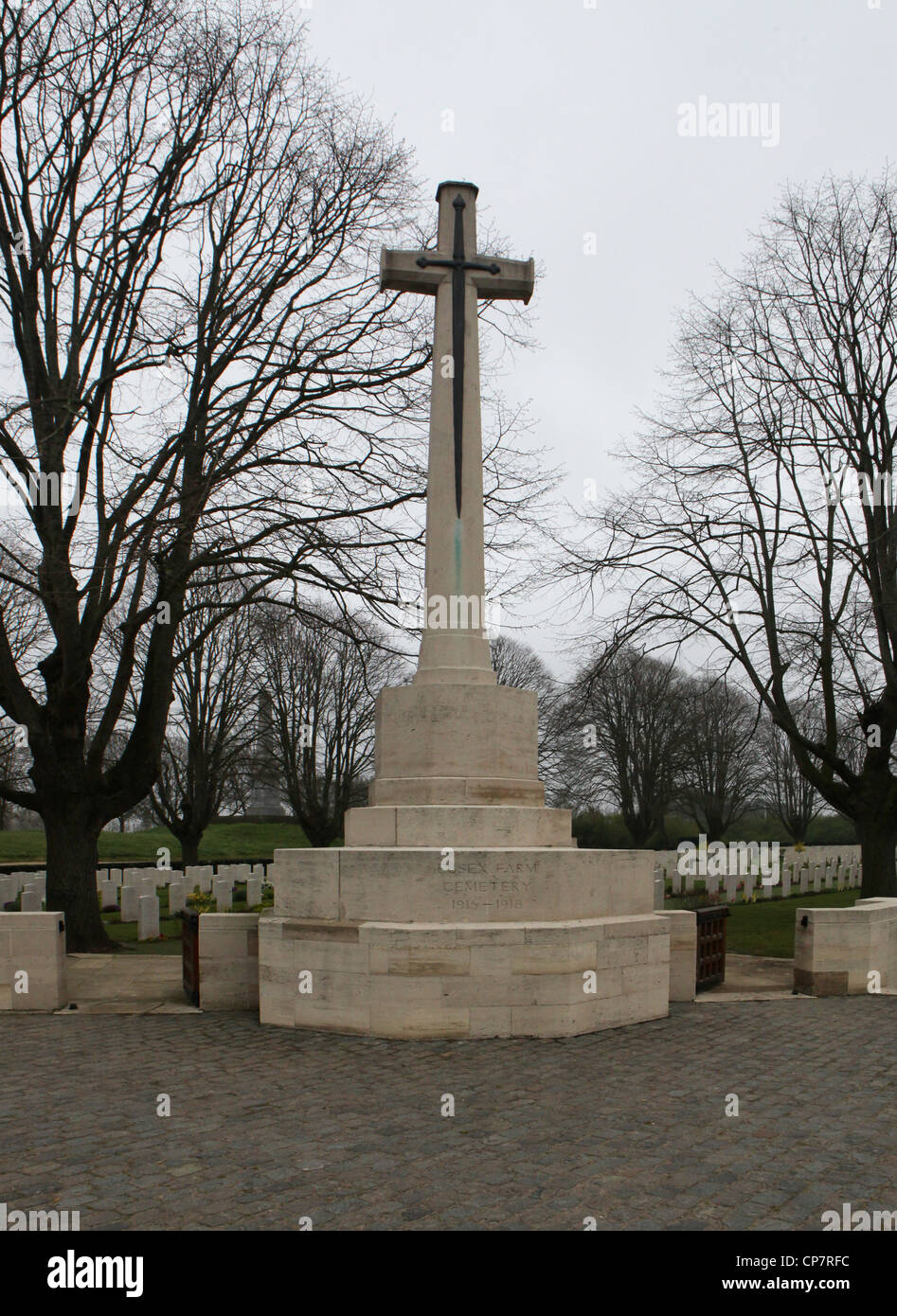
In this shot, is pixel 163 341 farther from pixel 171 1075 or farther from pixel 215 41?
pixel 171 1075

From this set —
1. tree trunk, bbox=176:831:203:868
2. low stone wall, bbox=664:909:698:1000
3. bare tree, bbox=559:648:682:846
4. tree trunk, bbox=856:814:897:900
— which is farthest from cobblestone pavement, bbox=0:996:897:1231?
bare tree, bbox=559:648:682:846

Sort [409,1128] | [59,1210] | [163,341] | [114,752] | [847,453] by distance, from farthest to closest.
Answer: [114,752] → [847,453] → [163,341] → [409,1128] → [59,1210]

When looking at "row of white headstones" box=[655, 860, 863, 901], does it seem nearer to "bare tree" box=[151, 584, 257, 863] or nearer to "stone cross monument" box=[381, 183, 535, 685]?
"bare tree" box=[151, 584, 257, 863]

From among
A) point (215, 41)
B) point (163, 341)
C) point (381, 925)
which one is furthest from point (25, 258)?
point (381, 925)

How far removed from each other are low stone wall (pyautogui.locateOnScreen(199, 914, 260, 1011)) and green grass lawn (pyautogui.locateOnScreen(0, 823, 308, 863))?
21911mm

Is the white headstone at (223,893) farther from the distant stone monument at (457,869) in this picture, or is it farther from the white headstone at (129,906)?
the distant stone monument at (457,869)

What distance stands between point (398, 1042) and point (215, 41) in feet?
42.2

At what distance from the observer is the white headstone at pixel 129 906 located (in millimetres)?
17766

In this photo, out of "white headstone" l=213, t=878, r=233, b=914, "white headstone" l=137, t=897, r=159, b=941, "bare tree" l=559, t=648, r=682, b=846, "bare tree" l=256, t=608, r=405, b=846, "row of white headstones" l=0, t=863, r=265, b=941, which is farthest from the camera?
"bare tree" l=559, t=648, r=682, b=846

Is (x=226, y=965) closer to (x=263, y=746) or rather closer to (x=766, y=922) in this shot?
(x=766, y=922)

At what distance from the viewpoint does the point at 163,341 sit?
12766 mm

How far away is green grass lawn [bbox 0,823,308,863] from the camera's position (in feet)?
109

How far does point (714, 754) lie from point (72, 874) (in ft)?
109

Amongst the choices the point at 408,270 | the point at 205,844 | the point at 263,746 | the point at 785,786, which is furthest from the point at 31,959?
the point at 785,786
